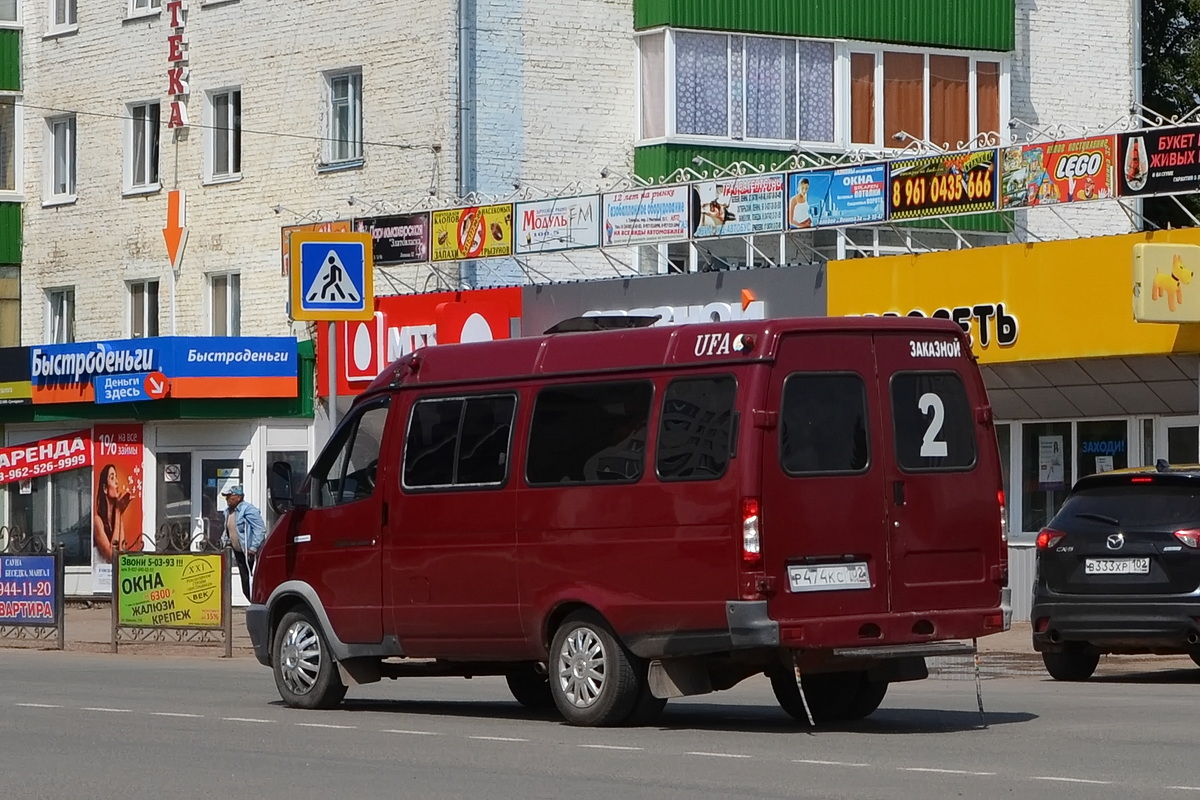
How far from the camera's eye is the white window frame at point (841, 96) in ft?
108

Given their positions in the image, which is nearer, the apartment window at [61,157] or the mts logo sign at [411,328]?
the mts logo sign at [411,328]

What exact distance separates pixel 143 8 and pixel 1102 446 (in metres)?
18.3

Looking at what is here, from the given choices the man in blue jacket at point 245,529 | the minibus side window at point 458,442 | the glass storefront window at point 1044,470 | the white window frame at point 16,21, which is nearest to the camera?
the minibus side window at point 458,442

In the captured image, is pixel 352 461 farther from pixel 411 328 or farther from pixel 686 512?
pixel 411 328

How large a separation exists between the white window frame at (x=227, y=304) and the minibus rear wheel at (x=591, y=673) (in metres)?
22.6

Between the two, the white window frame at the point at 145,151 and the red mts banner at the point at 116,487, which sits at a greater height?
the white window frame at the point at 145,151

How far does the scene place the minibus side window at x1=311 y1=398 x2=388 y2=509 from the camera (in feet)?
50.3

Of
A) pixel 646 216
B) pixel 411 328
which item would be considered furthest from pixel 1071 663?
pixel 411 328

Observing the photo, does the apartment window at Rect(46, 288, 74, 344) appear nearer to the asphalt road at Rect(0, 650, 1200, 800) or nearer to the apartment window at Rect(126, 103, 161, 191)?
the apartment window at Rect(126, 103, 161, 191)

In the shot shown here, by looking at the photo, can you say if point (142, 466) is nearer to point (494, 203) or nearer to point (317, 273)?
point (494, 203)

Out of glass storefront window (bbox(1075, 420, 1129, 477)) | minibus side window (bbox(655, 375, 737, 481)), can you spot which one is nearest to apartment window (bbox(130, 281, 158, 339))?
glass storefront window (bbox(1075, 420, 1129, 477))

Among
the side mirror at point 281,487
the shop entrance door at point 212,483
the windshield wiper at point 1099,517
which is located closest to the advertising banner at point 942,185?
the windshield wiper at point 1099,517

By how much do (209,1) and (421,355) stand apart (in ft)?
73.4

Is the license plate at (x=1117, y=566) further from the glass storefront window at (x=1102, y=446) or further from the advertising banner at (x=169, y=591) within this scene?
the advertising banner at (x=169, y=591)
